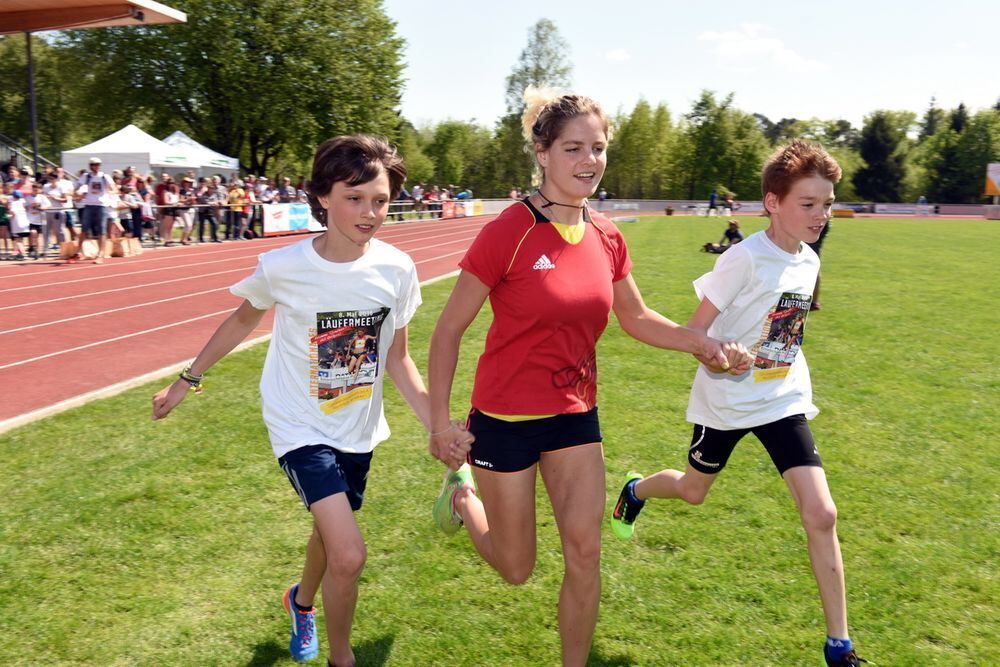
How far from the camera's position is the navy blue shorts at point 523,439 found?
3.04 metres

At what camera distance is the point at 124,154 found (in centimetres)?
2542

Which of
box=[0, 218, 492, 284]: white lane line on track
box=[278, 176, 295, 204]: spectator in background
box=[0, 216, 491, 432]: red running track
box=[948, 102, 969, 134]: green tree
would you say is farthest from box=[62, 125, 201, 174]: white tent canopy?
box=[948, 102, 969, 134]: green tree

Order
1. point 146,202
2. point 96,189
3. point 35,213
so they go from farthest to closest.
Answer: point 146,202 → point 35,213 → point 96,189

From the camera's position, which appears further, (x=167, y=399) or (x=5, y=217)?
(x=5, y=217)

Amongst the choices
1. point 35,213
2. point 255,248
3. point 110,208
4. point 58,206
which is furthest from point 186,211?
point 110,208

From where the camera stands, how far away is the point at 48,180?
1947cm

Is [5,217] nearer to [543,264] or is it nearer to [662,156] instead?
[543,264]

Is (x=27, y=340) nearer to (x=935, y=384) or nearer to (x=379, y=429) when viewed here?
(x=379, y=429)

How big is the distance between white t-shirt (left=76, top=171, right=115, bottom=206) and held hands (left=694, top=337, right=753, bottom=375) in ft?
55.1

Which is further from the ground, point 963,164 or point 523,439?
point 963,164

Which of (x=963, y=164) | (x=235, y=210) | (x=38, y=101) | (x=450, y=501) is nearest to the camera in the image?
(x=450, y=501)

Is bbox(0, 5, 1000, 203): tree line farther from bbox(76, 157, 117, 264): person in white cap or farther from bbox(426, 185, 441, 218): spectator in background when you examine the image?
bbox(76, 157, 117, 264): person in white cap

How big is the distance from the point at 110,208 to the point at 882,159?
240ft

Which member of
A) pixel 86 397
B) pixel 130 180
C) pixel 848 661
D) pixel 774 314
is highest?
pixel 130 180
